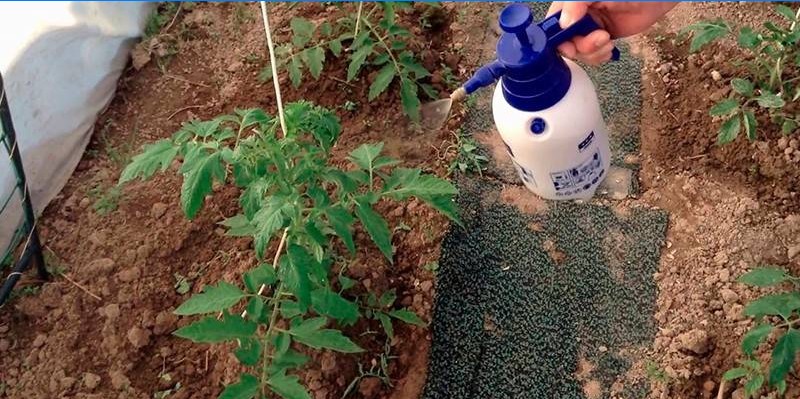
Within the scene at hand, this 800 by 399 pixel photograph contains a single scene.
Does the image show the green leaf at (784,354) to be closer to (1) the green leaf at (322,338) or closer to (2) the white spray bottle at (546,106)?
(2) the white spray bottle at (546,106)

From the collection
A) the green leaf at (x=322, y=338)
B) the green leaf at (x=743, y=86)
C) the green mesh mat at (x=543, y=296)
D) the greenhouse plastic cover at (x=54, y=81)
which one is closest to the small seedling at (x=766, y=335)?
the green mesh mat at (x=543, y=296)

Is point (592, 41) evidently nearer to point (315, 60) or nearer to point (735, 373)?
point (735, 373)

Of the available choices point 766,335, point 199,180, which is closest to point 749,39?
point 766,335

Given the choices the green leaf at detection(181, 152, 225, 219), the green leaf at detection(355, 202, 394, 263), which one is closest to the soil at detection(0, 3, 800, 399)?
the green leaf at detection(355, 202, 394, 263)

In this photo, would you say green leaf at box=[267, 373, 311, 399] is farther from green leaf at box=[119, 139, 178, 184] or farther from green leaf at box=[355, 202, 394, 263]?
green leaf at box=[119, 139, 178, 184]

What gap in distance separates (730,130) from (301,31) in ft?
3.41

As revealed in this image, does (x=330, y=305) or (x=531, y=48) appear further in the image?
(x=330, y=305)

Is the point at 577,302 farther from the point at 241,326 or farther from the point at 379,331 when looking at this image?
the point at 241,326

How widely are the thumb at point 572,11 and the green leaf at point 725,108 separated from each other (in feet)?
2.52

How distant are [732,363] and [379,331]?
0.71m

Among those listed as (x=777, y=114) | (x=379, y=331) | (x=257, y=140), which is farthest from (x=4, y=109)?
(x=777, y=114)

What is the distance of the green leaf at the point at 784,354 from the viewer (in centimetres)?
149

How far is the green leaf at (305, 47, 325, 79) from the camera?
2.05 m

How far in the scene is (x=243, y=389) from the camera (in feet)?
4.73
